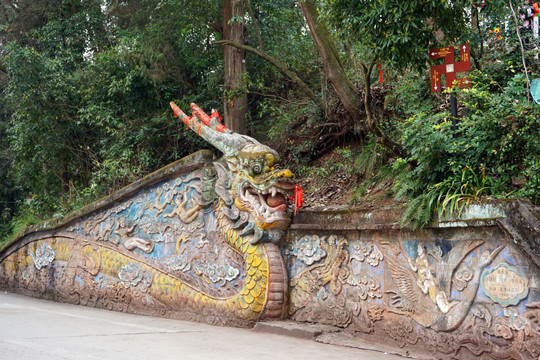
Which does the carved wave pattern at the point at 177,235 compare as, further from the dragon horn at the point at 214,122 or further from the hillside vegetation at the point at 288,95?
the hillside vegetation at the point at 288,95

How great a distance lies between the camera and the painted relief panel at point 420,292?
5602mm

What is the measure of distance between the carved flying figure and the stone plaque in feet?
0.33

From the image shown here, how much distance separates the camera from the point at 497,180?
6352 mm

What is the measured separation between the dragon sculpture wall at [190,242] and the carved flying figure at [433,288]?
1.84 m

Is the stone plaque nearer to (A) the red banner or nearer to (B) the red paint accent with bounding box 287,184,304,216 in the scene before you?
(A) the red banner

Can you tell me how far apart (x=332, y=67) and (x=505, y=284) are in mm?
5103

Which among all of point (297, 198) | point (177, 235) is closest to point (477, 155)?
point (297, 198)

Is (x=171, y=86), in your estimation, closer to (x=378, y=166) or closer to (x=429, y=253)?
(x=378, y=166)

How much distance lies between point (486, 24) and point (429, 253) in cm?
377

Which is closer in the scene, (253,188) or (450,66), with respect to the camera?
(450,66)

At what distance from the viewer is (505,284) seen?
18.5 ft

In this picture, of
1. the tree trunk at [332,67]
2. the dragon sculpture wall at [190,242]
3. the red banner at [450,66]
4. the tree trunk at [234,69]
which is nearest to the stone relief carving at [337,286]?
the dragon sculpture wall at [190,242]

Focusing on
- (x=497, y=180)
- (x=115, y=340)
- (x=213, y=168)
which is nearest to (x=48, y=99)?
(x=213, y=168)

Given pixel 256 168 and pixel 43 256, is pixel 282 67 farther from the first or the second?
pixel 43 256
